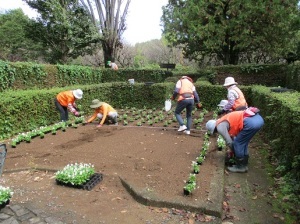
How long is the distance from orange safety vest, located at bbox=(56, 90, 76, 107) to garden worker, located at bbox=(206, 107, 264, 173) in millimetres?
5018

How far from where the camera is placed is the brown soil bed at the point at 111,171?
3.48 metres

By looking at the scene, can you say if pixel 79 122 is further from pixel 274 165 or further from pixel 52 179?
pixel 274 165

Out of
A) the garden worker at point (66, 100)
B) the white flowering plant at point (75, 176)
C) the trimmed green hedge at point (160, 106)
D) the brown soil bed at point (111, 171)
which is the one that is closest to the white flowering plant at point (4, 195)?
the brown soil bed at point (111, 171)

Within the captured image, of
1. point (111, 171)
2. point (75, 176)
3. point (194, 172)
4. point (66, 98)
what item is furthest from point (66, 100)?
point (194, 172)

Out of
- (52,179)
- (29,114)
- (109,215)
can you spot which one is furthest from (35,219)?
(29,114)

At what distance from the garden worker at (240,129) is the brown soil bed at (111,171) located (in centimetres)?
55

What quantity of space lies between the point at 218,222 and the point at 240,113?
2.20 metres

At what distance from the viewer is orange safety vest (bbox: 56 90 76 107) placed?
27.2ft

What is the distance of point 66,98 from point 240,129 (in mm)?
5744

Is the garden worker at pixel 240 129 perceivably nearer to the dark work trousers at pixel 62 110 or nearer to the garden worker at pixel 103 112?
the garden worker at pixel 103 112

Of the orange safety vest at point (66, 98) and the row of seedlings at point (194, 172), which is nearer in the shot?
the row of seedlings at point (194, 172)

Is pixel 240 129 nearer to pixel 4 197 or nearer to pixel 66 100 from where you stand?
pixel 4 197

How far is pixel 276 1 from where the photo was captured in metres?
13.9

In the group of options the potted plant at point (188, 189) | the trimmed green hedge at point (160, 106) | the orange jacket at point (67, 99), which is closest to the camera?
the potted plant at point (188, 189)
